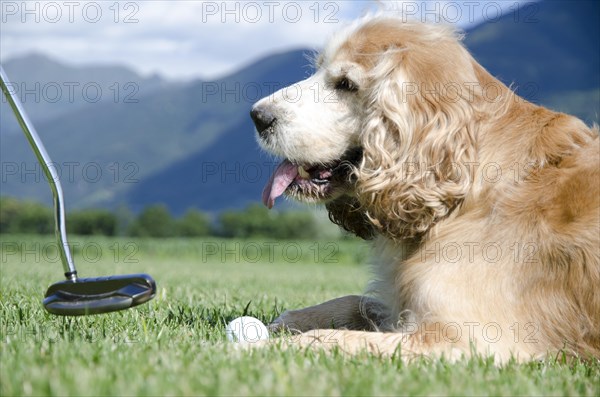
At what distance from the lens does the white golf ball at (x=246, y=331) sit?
355cm

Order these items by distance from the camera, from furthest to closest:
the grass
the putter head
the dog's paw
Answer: the dog's paw, the putter head, the grass

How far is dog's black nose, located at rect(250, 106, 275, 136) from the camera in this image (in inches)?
165

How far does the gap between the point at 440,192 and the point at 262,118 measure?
1.25 meters

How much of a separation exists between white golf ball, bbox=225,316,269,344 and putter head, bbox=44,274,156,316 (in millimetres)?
594

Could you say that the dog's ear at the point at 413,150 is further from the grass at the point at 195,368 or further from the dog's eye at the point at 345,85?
the grass at the point at 195,368

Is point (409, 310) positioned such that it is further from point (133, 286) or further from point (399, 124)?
point (133, 286)

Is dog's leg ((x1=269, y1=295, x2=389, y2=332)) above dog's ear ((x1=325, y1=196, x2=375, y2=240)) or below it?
below

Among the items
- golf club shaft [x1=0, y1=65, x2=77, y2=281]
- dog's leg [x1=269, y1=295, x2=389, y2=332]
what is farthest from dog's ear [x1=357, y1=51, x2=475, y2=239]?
golf club shaft [x1=0, y1=65, x2=77, y2=281]

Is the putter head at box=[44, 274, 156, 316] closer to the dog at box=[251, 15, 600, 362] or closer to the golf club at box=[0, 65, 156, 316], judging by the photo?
the golf club at box=[0, 65, 156, 316]

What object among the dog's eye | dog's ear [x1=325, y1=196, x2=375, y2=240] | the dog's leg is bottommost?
the dog's leg

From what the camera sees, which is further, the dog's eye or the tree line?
the tree line

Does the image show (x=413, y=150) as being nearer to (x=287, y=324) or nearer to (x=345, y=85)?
(x=345, y=85)

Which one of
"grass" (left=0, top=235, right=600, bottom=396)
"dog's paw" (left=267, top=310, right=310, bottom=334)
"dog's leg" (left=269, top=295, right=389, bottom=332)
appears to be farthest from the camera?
"dog's leg" (left=269, top=295, right=389, bottom=332)

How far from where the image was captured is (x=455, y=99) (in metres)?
3.63
